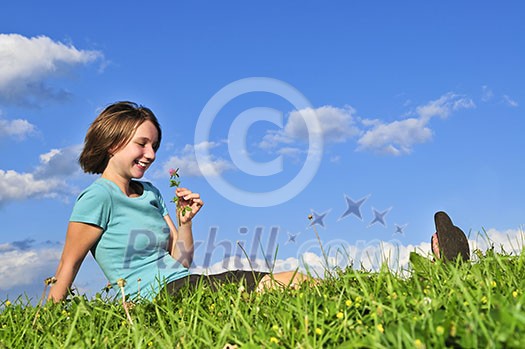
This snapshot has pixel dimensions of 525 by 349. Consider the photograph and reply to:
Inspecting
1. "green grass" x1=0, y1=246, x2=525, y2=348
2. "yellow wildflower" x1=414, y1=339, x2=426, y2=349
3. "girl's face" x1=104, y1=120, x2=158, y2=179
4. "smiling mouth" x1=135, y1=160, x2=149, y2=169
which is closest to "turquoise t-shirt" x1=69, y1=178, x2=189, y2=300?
"girl's face" x1=104, y1=120, x2=158, y2=179

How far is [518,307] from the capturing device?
219cm

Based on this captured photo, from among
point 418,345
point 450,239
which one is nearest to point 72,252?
point 450,239

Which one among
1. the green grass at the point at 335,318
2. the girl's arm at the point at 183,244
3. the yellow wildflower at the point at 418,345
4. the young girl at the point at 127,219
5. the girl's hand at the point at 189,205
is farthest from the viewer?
the girl's arm at the point at 183,244

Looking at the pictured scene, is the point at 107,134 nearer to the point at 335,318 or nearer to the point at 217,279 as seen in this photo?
the point at 217,279

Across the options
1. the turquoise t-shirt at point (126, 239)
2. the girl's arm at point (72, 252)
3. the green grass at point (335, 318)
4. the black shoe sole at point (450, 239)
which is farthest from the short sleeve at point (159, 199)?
the black shoe sole at point (450, 239)

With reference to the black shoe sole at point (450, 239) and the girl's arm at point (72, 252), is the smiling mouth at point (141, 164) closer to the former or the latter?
the girl's arm at point (72, 252)

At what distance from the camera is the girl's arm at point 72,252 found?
17.0ft

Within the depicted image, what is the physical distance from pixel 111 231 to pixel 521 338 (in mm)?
4315

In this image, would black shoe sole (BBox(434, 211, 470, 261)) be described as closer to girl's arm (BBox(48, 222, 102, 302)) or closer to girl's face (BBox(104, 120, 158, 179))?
girl's face (BBox(104, 120, 158, 179))

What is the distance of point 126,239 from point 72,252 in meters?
0.53

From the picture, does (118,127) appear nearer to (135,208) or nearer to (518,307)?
(135,208)

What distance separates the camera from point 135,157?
598cm

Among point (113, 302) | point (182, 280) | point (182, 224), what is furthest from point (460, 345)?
point (182, 224)

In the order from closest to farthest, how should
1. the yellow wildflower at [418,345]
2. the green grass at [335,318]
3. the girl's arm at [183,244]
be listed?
1. the yellow wildflower at [418,345]
2. the green grass at [335,318]
3. the girl's arm at [183,244]
